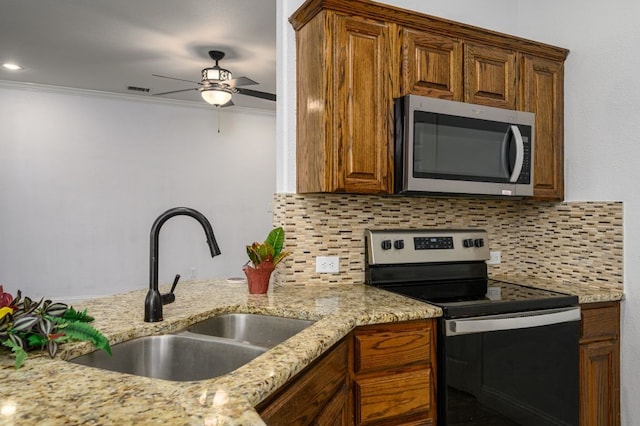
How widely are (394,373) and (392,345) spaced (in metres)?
0.11

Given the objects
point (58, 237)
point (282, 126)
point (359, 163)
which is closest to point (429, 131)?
point (359, 163)

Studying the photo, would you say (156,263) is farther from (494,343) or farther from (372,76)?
(494,343)

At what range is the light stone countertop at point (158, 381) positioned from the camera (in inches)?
28.6

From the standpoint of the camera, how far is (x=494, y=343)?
67.8 inches

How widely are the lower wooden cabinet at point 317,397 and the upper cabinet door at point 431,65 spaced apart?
127cm

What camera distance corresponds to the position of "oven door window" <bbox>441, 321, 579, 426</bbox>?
1650 millimetres

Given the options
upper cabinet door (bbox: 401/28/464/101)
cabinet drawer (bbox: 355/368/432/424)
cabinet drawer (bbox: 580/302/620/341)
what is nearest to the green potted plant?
cabinet drawer (bbox: 355/368/432/424)

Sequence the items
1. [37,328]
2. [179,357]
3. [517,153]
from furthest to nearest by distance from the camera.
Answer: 1. [517,153]
2. [179,357]
3. [37,328]

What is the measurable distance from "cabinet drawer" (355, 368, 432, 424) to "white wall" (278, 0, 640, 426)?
103 centimetres

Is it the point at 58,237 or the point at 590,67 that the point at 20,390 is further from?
the point at 58,237

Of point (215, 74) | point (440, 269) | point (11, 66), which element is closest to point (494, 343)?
point (440, 269)

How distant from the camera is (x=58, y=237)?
Result: 16.4ft

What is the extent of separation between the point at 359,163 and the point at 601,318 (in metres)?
1.39

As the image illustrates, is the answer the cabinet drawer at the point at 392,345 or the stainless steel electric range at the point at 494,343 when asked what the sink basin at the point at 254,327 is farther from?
the stainless steel electric range at the point at 494,343
